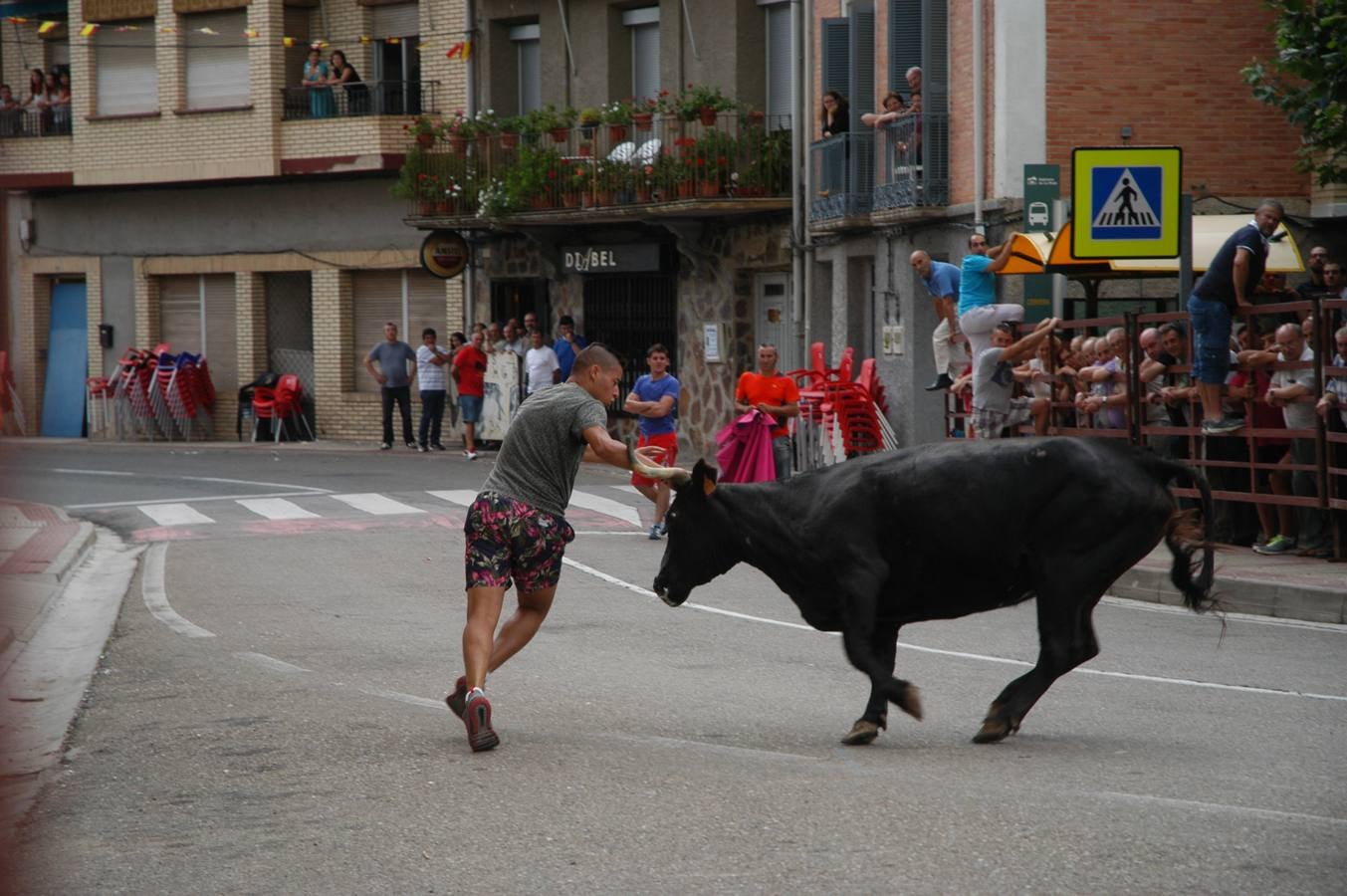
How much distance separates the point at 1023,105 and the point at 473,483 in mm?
8093

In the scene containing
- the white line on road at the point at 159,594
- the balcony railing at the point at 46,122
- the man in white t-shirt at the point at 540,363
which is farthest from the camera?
the balcony railing at the point at 46,122

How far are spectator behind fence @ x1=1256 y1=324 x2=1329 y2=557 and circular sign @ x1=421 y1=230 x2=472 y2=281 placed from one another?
66.8 ft

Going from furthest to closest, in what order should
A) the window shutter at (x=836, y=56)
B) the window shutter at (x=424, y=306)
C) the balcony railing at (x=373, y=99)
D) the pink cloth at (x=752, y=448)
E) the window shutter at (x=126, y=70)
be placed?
1. the window shutter at (x=126, y=70)
2. the window shutter at (x=424, y=306)
3. the balcony railing at (x=373, y=99)
4. the window shutter at (x=836, y=56)
5. the pink cloth at (x=752, y=448)

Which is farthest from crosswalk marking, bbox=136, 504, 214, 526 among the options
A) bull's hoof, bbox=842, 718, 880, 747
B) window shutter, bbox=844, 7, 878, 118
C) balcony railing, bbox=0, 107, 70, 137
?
balcony railing, bbox=0, 107, 70, 137

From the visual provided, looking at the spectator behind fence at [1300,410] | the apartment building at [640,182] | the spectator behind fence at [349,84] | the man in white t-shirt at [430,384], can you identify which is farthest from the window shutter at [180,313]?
the spectator behind fence at [1300,410]

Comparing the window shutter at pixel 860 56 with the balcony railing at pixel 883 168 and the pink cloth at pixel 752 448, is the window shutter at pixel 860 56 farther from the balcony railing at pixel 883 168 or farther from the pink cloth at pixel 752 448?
the pink cloth at pixel 752 448

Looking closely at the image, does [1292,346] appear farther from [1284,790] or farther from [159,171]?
[159,171]

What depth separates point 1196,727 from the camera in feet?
24.8

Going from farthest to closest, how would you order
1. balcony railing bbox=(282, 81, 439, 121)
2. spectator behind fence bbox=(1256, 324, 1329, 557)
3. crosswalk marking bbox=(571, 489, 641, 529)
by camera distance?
balcony railing bbox=(282, 81, 439, 121), crosswalk marking bbox=(571, 489, 641, 529), spectator behind fence bbox=(1256, 324, 1329, 557)

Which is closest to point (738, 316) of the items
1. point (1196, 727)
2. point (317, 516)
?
point (317, 516)

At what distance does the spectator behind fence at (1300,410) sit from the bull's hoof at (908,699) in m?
7.51

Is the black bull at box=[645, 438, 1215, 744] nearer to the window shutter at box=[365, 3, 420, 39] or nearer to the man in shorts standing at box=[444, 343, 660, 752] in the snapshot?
the man in shorts standing at box=[444, 343, 660, 752]

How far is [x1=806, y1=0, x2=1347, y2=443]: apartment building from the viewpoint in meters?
21.7

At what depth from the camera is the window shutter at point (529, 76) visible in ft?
108
